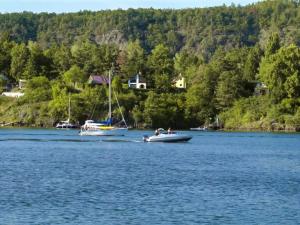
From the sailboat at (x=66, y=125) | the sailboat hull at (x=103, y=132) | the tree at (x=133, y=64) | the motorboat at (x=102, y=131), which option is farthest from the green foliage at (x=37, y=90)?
the sailboat hull at (x=103, y=132)

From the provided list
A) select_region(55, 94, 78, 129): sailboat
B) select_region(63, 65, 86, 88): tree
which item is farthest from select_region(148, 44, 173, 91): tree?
select_region(55, 94, 78, 129): sailboat

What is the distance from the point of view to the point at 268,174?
61.6 m

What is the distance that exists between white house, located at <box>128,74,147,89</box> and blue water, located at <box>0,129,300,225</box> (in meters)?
92.7

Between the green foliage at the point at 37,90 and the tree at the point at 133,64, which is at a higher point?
the tree at the point at 133,64

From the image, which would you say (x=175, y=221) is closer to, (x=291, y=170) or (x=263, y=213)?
(x=263, y=213)

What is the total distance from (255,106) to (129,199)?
121433 millimetres

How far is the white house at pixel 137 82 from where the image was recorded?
179 meters

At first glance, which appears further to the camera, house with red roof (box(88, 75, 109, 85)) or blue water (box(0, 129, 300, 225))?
house with red roof (box(88, 75, 109, 85))

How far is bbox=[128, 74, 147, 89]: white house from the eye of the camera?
179 m

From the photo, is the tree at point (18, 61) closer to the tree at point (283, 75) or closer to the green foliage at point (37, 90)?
the green foliage at point (37, 90)

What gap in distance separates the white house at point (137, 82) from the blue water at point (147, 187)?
9270 cm

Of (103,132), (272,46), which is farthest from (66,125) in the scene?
(272,46)

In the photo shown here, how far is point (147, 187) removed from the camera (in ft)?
167

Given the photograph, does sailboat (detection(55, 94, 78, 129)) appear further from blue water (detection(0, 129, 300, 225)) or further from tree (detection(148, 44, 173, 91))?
blue water (detection(0, 129, 300, 225))
